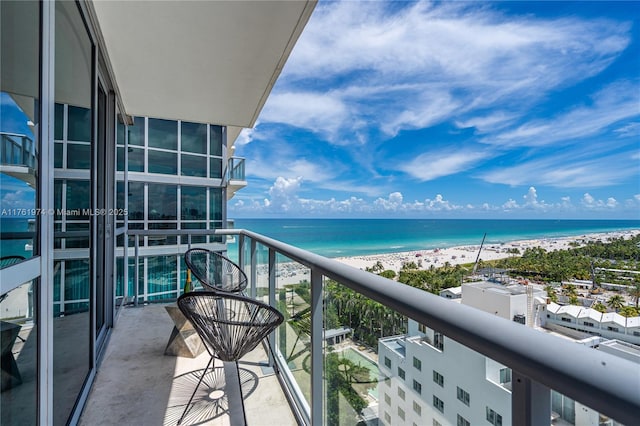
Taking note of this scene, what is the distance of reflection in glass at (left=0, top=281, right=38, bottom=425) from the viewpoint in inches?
38.3

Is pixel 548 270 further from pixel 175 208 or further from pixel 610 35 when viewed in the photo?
pixel 610 35

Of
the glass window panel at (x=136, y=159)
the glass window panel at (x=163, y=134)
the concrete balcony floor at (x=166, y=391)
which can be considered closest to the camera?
the concrete balcony floor at (x=166, y=391)

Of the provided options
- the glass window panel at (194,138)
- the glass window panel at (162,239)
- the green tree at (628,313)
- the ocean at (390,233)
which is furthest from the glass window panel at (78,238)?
the ocean at (390,233)

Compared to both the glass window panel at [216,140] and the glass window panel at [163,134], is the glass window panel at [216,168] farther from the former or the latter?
the glass window panel at [163,134]

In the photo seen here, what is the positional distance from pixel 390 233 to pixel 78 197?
116 ft

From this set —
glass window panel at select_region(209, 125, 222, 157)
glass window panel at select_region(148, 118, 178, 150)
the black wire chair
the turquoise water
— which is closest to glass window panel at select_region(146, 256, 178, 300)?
glass window panel at select_region(148, 118, 178, 150)

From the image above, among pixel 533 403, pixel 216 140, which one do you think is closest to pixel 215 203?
pixel 216 140

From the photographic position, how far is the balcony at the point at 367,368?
50 cm

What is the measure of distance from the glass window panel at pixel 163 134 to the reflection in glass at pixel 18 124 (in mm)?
8822

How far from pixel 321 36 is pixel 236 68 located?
19.5 metres

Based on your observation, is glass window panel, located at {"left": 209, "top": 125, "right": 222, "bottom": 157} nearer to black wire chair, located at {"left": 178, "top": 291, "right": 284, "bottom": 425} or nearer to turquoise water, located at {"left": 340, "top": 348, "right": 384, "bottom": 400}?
black wire chair, located at {"left": 178, "top": 291, "right": 284, "bottom": 425}

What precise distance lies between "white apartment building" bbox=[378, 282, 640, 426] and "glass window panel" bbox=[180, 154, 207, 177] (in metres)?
9.40

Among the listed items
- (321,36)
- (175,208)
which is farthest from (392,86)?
(175,208)

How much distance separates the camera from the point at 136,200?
8.72 m
